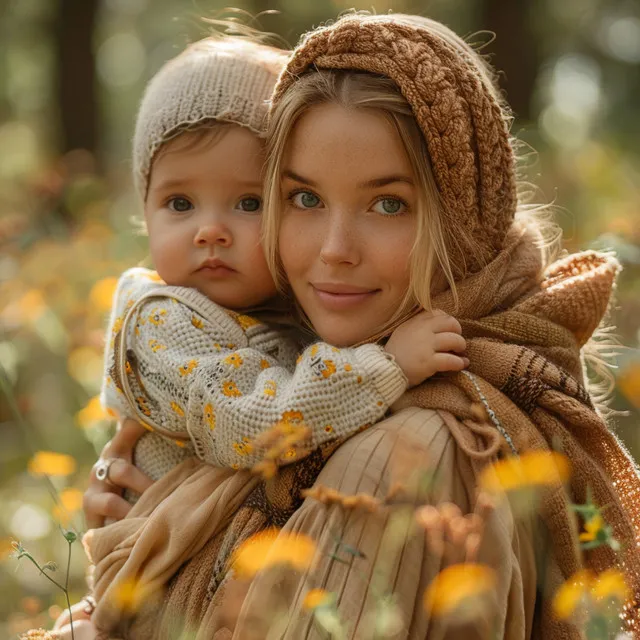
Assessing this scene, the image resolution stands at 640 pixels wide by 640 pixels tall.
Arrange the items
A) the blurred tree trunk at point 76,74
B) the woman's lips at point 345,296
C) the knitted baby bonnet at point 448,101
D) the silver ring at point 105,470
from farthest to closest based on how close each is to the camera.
A: the blurred tree trunk at point 76,74 → the silver ring at point 105,470 → the woman's lips at point 345,296 → the knitted baby bonnet at point 448,101

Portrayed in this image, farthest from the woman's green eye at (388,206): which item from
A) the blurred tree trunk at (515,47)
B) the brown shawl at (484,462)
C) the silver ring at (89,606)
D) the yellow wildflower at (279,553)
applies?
the blurred tree trunk at (515,47)

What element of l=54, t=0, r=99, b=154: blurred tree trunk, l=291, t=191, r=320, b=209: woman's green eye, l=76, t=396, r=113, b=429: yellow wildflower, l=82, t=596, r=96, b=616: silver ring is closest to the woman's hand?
l=82, t=596, r=96, b=616: silver ring

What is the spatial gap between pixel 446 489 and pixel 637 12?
1584 centimetres

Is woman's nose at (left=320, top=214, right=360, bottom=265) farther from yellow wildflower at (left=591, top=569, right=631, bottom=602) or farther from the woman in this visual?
yellow wildflower at (left=591, top=569, right=631, bottom=602)

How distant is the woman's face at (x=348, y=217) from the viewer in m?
2.33

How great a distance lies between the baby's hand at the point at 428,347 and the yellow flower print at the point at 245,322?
45cm

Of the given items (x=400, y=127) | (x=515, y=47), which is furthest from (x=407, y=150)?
(x=515, y=47)

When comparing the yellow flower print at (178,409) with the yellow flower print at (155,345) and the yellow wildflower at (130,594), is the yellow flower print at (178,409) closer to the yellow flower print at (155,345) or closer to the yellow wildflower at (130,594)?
the yellow flower print at (155,345)

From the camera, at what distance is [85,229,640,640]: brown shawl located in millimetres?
2244

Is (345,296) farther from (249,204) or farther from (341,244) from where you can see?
(249,204)

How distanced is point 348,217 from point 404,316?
29 centimetres

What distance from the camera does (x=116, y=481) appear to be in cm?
272

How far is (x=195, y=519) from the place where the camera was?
7.51 ft

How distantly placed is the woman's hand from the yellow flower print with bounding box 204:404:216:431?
0.45 meters
